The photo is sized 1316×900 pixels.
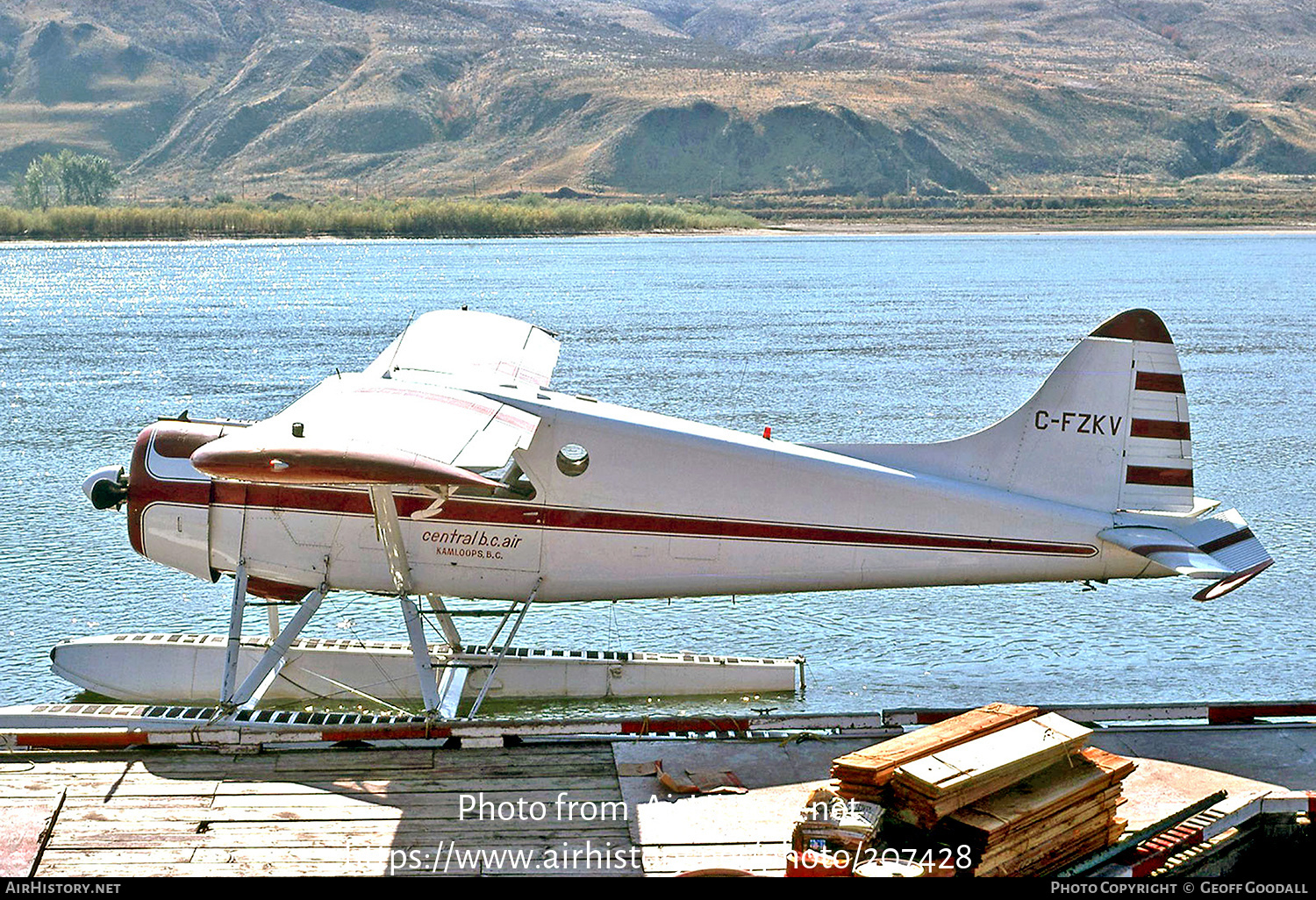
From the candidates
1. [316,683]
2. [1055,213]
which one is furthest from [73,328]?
[1055,213]

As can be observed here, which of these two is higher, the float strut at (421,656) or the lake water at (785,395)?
the float strut at (421,656)

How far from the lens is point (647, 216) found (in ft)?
455

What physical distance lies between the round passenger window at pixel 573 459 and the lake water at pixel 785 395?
250cm

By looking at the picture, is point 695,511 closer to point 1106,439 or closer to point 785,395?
point 1106,439

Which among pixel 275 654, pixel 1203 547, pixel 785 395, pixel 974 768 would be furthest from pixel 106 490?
pixel 785 395

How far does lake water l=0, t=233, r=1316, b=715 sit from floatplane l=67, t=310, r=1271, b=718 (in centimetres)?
206

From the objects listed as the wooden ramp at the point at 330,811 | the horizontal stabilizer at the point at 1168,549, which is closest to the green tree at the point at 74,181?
the wooden ramp at the point at 330,811

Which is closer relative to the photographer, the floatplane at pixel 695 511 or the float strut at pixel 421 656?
the float strut at pixel 421 656

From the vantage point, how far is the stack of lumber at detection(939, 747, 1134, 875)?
706cm

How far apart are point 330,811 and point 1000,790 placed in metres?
3.55

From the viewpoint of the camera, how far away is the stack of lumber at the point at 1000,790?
7113 mm

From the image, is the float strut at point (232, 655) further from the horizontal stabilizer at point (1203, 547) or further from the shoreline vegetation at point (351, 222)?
the shoreline vegetation at point (351, 222)

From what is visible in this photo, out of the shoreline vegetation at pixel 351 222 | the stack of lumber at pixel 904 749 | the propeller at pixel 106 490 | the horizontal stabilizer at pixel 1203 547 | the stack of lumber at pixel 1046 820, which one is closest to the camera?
the stack of lumber at pixel 1046 820

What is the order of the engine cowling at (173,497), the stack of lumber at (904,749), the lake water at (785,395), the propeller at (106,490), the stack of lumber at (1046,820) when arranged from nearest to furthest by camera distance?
the stack of lumber at (1046,820)
the stack of lumber at (904,749)
the engine cowling at (173,497)
the propeller at (106,490)
the lake water at (785,395)
